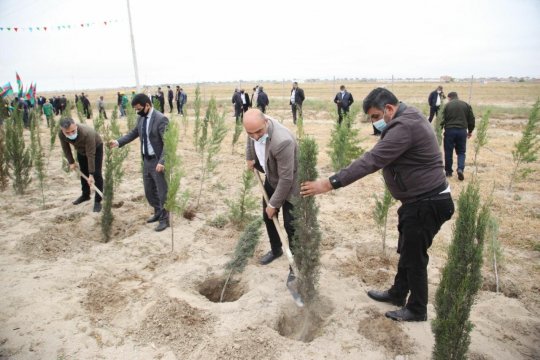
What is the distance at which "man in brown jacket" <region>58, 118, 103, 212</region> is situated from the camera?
538 centimetres

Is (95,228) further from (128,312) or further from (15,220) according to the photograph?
(128,312)

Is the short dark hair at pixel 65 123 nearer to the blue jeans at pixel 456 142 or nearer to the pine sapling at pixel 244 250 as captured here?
the pine sapling at pixel 244 250

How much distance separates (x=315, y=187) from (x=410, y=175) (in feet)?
2.49

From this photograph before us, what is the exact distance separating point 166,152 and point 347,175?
241 centimetres

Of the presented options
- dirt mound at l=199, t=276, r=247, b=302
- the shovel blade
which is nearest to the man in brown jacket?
dirt mound at l=199, t=276, r=247, b=302

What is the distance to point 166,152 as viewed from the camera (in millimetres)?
4199

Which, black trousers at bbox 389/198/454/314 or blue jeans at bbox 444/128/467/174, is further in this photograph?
blue jeans at bbox 444/128/467/174

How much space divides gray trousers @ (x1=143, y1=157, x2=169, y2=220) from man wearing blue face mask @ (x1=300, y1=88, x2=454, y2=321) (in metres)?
2.81

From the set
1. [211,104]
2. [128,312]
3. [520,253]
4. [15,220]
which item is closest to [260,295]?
[128,312]

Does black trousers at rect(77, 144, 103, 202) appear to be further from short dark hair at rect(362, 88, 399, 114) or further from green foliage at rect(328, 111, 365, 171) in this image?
short dark hair at rect(362, 88, 399, 114)

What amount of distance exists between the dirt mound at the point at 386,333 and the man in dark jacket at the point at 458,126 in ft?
18.0

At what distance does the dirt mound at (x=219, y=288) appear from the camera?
3.84 m

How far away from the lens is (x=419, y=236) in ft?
9.36

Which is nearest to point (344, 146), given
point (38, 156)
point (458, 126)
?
point (458, 126)
